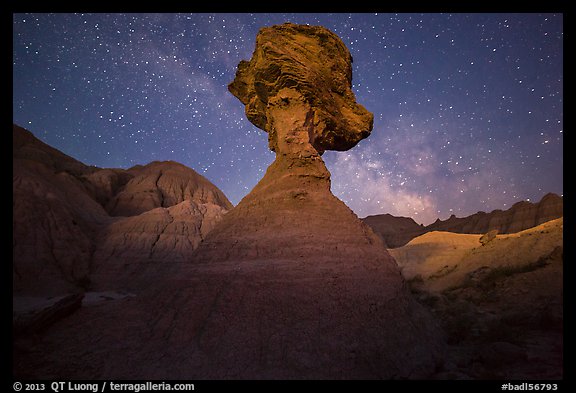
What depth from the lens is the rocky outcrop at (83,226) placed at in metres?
16.0

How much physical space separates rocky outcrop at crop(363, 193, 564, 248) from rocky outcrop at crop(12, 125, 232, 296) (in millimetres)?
39506

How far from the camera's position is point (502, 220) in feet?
137

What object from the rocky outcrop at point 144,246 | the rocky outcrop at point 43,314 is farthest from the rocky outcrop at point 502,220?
the rocky outcrop at point 43,314

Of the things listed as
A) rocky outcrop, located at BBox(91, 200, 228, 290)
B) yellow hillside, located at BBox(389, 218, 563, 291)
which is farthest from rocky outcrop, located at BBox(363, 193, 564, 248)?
rocky outcrop, located at BBox(91, 200, 228, 290)

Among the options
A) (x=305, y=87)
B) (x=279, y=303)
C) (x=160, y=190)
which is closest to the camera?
(x=279, y=303)

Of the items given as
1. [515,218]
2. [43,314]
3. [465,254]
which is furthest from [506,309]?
[515,218]

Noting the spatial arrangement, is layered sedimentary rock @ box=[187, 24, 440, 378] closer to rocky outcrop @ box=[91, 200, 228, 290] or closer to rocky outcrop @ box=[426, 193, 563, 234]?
rocky outcrop @ box=[91, 200, 228, 290]

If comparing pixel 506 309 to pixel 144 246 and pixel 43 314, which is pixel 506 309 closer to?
pixel 43 314

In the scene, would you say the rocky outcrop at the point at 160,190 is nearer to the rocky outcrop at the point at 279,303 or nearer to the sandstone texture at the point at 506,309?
the rocky outcrop at the point at 279,303

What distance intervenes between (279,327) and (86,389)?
130 inches

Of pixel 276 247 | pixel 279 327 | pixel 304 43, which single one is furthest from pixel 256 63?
pixel 279 327

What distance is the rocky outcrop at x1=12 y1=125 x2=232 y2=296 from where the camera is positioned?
628 inches

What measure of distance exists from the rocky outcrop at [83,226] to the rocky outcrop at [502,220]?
1555 inches

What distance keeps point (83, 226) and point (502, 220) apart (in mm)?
54502
